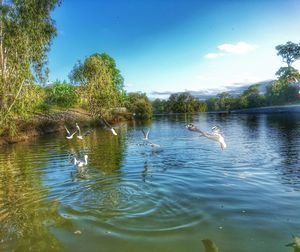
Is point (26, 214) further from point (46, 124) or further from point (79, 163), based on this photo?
point (46, 124)

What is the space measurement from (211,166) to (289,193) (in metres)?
7.52

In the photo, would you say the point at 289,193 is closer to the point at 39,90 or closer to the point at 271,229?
the point at 271,229

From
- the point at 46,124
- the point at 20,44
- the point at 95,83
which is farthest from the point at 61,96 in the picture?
the point at 20,44

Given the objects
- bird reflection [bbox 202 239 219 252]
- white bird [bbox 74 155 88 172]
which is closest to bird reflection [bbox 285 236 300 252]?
bird reflection [bbox 202 239 219 252]

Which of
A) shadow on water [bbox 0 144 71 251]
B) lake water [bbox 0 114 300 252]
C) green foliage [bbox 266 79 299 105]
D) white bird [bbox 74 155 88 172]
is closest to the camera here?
lake water [bbox 0 114 300 252]

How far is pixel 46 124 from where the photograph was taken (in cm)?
5934

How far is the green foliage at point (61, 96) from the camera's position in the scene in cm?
9485

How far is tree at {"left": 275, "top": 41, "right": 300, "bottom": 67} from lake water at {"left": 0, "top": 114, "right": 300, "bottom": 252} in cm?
9996

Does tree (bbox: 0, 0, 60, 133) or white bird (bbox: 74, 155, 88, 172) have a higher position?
tree (bbox: 0, 0, 60, 133)

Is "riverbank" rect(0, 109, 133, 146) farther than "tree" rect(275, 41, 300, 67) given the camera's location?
No

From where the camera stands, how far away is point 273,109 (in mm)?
146125

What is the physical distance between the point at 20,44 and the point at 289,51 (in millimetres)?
105130

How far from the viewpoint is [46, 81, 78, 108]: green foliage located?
311 ft

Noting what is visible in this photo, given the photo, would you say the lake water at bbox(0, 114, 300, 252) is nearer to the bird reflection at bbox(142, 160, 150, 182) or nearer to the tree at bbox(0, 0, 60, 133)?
the bird reflection at bbox(142, 160, 150, 182)
